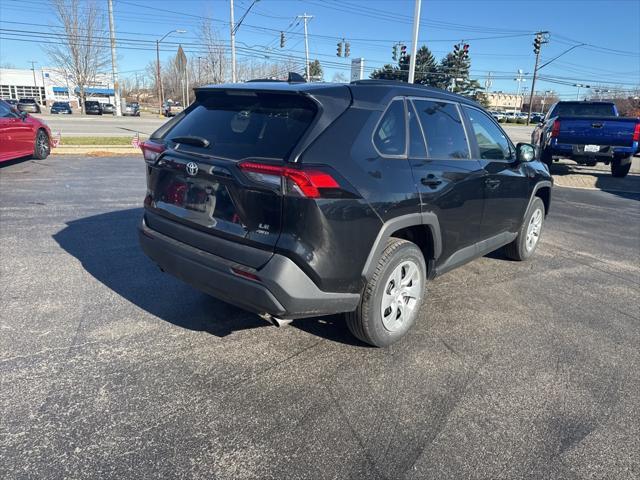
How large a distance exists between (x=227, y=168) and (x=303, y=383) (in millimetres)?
1406

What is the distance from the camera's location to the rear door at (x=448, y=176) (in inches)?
134

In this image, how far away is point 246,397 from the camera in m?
2.73

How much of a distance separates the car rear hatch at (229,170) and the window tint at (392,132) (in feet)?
1.64

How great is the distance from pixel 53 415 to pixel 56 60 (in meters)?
57.4

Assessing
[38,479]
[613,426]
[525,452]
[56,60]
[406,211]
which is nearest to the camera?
[38,479]

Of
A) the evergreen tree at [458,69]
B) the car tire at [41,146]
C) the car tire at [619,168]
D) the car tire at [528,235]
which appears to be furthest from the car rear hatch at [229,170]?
the evergreen tree at [458,69]

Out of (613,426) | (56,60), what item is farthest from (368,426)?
(56,60)

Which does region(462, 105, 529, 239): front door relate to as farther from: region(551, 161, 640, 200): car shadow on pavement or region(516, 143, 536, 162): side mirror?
region(551, 161, 640, 200): car shadow on pavement

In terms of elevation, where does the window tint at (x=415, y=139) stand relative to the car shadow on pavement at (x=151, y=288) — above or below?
above

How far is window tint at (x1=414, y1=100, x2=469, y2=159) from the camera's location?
3.54m

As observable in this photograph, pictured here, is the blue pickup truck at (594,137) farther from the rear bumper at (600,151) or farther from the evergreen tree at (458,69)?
the evergreen tree at (458,69)

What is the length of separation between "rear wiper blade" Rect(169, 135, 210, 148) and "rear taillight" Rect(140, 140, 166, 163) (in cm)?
13

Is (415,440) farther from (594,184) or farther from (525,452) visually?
(594,184)

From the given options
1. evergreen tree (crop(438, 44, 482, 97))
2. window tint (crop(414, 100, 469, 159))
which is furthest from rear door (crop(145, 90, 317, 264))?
evergreen tree (crop(438, 44, 482, 97))
